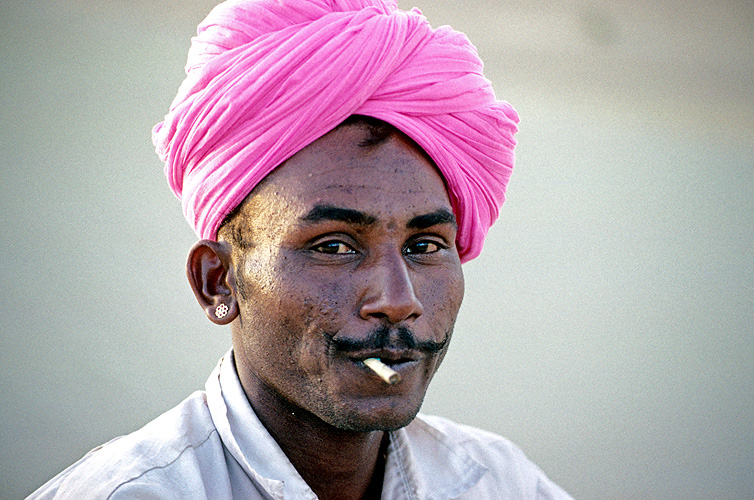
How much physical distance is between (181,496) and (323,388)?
1.16 feet

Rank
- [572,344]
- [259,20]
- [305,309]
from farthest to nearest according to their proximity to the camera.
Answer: [572,344], [259,20], [305,309]

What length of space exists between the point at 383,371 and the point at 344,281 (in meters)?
0.20

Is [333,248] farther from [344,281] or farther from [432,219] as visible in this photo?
[432,219]

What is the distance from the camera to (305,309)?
1551 millimetres

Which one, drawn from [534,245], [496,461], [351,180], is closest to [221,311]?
[351,180]

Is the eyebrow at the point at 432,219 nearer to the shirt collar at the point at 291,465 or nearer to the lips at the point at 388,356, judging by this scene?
the lips at the point at 388,356

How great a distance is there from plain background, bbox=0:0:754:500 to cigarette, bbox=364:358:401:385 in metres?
1.70

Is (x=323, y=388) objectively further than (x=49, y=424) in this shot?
No

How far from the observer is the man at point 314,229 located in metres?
1.56

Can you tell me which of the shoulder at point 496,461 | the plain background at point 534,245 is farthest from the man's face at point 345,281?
the plain background at point 534,245

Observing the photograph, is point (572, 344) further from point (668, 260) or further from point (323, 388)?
point (323, 388)

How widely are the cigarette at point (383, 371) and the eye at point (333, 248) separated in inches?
8.7

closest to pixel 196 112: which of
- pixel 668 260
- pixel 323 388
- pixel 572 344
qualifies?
pixel 323 388

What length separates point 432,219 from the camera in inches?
65.0
